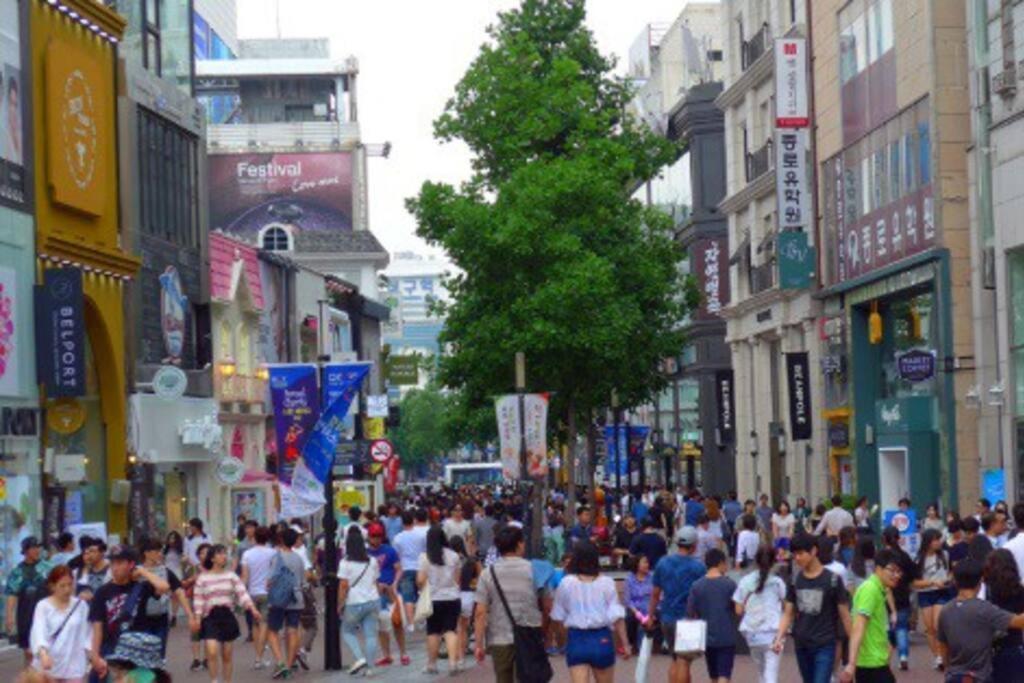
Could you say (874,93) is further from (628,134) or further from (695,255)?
(695,255)

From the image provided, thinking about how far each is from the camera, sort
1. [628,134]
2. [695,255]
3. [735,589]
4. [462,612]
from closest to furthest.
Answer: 1. [735,589]
2. [462,612]
3. [628,134]
4. [695,255]

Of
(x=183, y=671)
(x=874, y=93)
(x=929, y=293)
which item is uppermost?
(x=874, y=93)

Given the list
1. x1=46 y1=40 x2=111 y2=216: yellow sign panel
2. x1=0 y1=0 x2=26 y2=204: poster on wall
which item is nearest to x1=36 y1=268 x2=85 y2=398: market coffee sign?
x1=0 y1=0 x2=26 y2=204: poster on wall

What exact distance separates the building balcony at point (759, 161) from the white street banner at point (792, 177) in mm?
4549

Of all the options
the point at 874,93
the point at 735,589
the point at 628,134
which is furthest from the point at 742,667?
the point at 628,134

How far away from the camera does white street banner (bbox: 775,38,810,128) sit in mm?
52125

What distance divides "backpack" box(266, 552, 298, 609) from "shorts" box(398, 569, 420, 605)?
2546 mm

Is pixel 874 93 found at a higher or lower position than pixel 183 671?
higher

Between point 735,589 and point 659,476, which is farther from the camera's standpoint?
point 659,476

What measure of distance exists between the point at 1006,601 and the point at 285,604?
13.0 metres

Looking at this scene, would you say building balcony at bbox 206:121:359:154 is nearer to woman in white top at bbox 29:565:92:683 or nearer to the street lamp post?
the street lamp post

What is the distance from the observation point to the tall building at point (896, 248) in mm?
42750

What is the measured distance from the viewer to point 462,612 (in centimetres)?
2694

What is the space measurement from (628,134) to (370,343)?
26.8 meters
